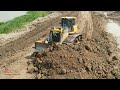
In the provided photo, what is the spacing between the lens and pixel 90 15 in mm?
40469

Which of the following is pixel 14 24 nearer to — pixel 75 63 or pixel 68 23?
pixel 68 23

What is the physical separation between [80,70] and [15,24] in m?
18.5

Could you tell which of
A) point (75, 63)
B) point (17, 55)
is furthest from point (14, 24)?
point (75, 63)

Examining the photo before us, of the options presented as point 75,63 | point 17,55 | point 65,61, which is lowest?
point 17,55

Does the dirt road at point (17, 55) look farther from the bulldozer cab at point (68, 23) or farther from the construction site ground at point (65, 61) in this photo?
the bulldozer cab at point (68, 23)

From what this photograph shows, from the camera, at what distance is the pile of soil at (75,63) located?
49.3ft

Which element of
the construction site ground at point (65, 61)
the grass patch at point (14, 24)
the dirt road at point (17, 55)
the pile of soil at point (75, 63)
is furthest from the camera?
the grass patch at point (14, 24)

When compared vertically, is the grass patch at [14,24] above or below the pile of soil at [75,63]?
above

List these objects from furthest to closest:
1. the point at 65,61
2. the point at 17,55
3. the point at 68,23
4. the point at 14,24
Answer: the point at 14,24 → the point at 68,23 → the point at 17,55 → the point at 65,61

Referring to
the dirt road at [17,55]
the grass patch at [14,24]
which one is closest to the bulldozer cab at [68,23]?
the dirt road at [17,55]

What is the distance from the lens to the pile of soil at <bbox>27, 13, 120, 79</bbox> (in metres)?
15.0

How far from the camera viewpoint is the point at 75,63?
51.9 ft
